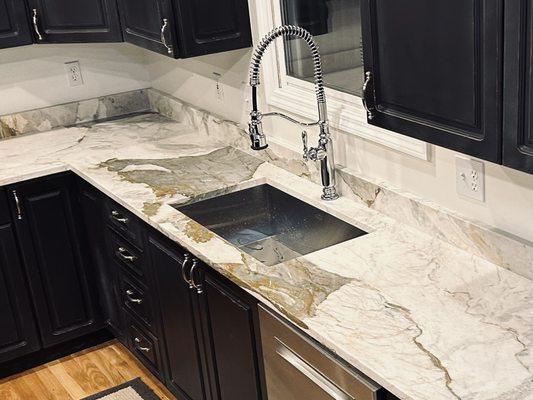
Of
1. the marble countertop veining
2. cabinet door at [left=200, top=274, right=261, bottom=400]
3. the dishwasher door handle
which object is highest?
the marble countertop veining

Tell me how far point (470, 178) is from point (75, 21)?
1983mm

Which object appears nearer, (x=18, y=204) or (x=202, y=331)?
(x=202, y=331)

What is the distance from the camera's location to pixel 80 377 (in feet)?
12.3

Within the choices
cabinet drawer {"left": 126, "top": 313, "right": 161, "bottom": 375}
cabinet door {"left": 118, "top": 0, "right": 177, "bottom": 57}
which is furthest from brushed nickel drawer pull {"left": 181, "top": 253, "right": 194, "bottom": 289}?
cabinet door {"left": 118, "top": 0, "right": 177, "bottom": 57}

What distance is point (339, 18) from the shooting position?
2959mm

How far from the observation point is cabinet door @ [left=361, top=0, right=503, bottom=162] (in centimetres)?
176

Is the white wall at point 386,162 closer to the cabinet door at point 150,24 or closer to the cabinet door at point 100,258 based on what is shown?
the cabinet door at point 150,24

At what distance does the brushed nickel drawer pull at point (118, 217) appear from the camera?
328cm

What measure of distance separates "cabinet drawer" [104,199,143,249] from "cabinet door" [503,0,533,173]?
67.2 inches

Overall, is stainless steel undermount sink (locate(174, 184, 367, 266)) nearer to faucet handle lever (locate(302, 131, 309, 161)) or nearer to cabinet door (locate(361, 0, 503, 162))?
faucet handle lever (locate(302, 131, 309, 161))

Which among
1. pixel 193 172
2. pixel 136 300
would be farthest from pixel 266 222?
pixel 136 300

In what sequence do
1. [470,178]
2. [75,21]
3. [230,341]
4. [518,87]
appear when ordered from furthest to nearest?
[75,21]
[230,341]
[470,178]
[518,87]

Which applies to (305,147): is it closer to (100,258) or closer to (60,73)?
(100,258)

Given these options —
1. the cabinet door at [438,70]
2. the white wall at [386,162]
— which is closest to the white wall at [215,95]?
the white wall at [386,162]
